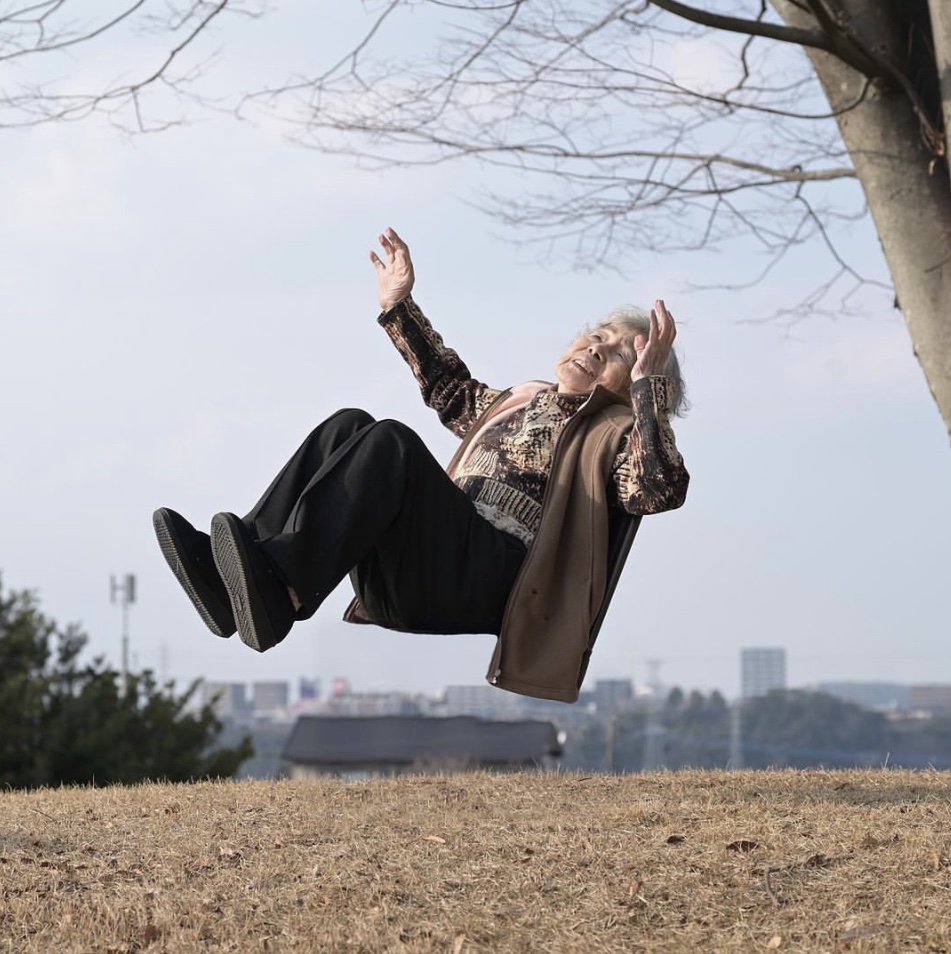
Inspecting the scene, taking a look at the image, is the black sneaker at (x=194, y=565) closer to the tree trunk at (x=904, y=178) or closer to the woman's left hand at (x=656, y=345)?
the woman's left hand at (x=656, y=345)

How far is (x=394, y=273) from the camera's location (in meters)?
6.27

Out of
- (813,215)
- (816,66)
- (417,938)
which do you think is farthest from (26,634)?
(417,938)

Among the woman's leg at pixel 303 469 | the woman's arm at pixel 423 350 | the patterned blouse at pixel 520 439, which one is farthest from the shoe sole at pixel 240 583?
the woman's arm at pixel 423 350

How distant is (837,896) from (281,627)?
1.93 m

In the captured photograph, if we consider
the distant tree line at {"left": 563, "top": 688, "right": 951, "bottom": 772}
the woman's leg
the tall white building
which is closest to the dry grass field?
the woman's leg

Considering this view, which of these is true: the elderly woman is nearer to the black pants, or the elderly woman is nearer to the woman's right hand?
the black pants

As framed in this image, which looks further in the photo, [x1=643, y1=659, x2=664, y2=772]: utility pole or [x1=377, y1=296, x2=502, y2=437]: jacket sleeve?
[x1=643, y1=659, x2=664, y2=772]: utility pole

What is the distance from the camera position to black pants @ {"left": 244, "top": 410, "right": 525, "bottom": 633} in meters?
4.94

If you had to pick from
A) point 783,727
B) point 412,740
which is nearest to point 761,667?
point 783,727

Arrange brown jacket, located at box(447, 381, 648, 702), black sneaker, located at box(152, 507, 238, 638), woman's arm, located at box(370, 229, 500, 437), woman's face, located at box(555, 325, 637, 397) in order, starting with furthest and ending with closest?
woman's arm, located at box(370, 229, 500, 437) → woman's face, located at box(555, 325, 637, 397) → brown jacket, located at box(447, 381, 648, 702) → black sneaker, located at box(152, 507, 238, 638)

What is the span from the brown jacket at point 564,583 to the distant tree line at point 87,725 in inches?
487

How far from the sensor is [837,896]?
465 cm

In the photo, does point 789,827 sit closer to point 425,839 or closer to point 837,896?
point 837,896

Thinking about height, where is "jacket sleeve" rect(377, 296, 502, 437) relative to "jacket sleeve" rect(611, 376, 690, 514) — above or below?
above
